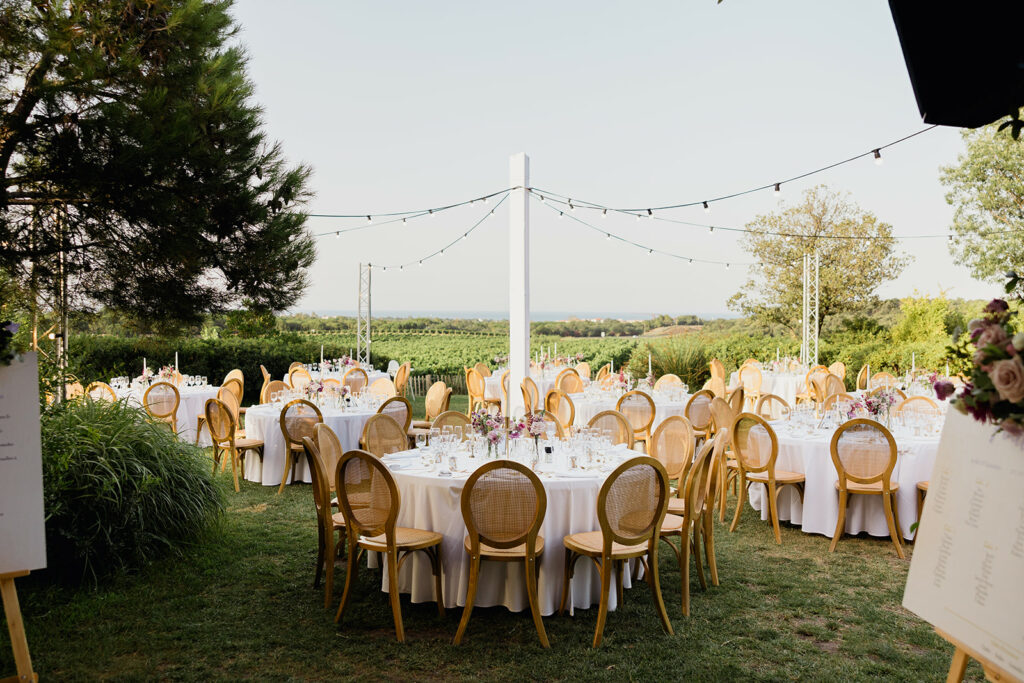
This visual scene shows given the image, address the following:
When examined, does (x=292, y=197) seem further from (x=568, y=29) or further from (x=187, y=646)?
(x=568, y=29)

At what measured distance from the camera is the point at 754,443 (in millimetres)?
6316

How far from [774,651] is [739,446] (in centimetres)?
265

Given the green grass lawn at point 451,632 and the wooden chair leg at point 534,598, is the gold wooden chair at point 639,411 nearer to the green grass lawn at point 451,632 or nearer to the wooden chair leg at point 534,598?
the green grass lawn at point 451,632

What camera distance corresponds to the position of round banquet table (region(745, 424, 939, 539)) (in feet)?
19.8

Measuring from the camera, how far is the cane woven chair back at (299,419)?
7570mm

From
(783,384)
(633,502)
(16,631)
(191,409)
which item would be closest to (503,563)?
(633,502)

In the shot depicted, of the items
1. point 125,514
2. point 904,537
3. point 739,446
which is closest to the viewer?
point 125,514

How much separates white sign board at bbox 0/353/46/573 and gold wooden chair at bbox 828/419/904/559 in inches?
213

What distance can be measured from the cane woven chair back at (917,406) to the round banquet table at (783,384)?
4.83 meters

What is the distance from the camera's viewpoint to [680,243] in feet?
92.2

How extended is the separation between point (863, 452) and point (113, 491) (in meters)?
5.69

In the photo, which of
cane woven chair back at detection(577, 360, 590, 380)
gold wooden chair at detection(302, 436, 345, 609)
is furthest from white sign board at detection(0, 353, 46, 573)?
cane woven chair back at detection(577, 360, 590, 380)

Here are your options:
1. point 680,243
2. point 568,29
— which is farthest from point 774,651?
point 680,243

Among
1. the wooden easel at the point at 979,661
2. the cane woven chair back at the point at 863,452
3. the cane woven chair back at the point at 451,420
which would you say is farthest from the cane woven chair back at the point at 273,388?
the wooden easel at the point at 979,661
